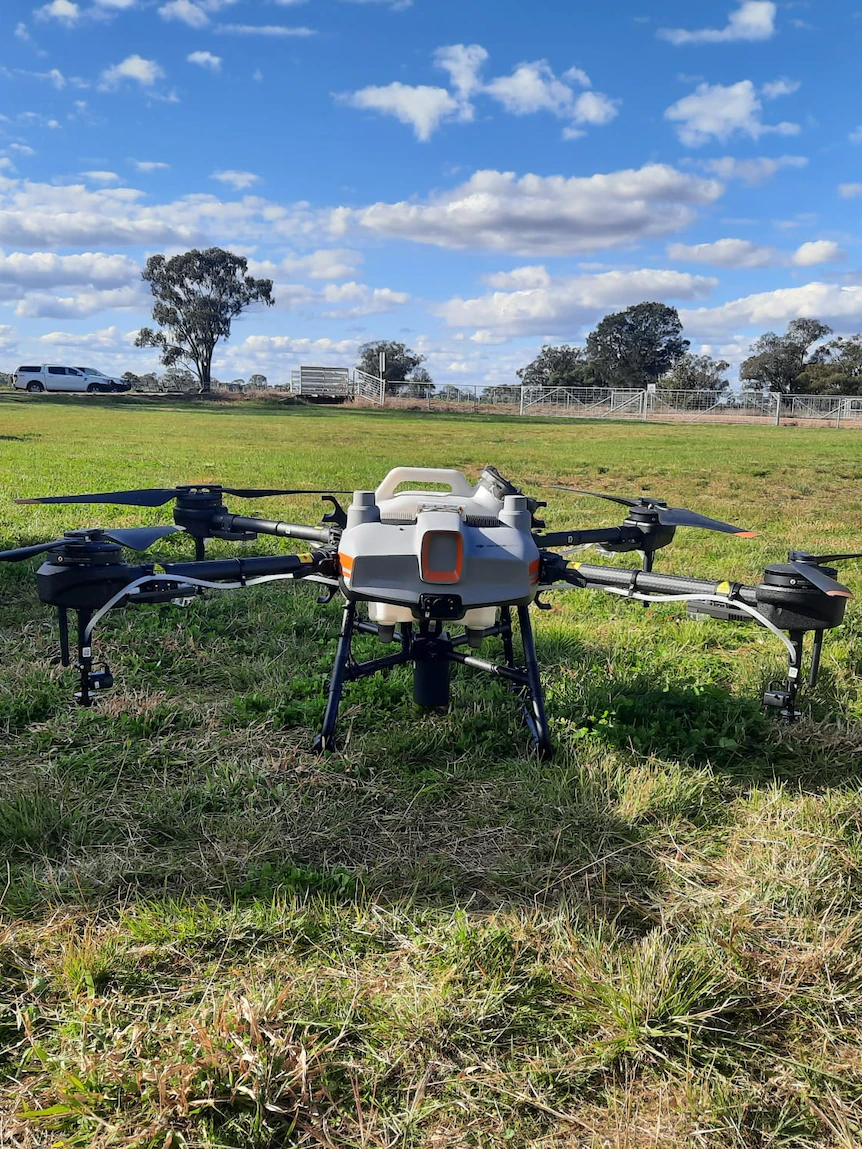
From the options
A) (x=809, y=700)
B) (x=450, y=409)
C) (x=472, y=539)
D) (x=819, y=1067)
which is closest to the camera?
(x=819, y=1067)

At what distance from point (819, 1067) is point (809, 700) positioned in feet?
7.16

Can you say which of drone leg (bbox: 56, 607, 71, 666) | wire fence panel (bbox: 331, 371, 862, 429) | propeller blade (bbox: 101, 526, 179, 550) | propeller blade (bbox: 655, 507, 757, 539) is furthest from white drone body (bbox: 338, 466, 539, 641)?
wire fence panel (bbox: 331, 371, 862, 429)

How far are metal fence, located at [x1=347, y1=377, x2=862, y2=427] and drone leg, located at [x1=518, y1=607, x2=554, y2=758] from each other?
48.4 metres

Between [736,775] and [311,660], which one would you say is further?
[311,660]

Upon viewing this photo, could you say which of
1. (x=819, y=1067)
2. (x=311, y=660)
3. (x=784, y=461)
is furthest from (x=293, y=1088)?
(x=784, y=461)

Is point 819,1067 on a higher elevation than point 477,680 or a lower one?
lower

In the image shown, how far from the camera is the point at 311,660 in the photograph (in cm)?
480

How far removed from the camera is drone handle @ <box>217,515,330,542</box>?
4.11m

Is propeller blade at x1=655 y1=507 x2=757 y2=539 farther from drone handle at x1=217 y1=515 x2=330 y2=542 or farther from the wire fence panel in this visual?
the wire fence panel

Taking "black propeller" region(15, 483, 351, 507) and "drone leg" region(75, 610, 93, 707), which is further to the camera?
"black propeller" region(15, 483, 351, 507)

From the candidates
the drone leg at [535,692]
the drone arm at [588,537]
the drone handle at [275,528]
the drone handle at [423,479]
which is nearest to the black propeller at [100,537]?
the drone handle at [275,528]

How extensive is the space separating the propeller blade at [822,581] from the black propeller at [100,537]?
8.14 ft

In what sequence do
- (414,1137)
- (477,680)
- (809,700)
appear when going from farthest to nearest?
(477,680), (809,700), (414,1137)

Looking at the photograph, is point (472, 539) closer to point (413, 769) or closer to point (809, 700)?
point (413, 769)
